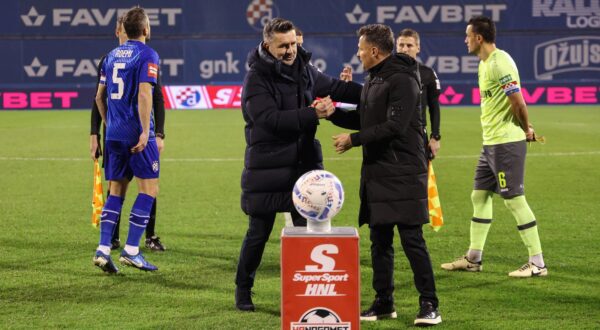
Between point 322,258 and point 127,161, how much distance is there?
3059 millimetres

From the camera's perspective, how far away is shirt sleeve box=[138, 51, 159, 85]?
7375mm

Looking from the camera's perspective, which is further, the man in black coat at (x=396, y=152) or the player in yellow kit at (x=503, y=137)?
the player in yellow kit at (x=503, y=137)

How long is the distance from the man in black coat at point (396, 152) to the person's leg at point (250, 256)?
0.73 metres

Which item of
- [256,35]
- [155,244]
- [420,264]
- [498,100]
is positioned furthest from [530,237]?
[256,35]

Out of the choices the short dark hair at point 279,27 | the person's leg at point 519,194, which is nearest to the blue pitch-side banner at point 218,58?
the person's leg at point 519,194

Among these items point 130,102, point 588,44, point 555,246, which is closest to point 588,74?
point 588,44

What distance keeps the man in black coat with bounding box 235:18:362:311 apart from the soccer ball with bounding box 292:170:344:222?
0.93 meters

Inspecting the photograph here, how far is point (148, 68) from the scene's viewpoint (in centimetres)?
740

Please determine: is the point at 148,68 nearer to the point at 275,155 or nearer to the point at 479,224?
the point at 275,155

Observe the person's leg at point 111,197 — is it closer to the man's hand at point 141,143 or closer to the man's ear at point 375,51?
the man's hand at point 141,143

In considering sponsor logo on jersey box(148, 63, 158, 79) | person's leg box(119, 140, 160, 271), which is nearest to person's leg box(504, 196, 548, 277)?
person's leg box(119, 140, 160, 271)

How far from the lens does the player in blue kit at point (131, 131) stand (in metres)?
7.40

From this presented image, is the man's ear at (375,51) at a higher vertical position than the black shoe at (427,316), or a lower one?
higher

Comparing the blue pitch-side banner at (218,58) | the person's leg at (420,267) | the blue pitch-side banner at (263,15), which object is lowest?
the person's leg at (420,267)
